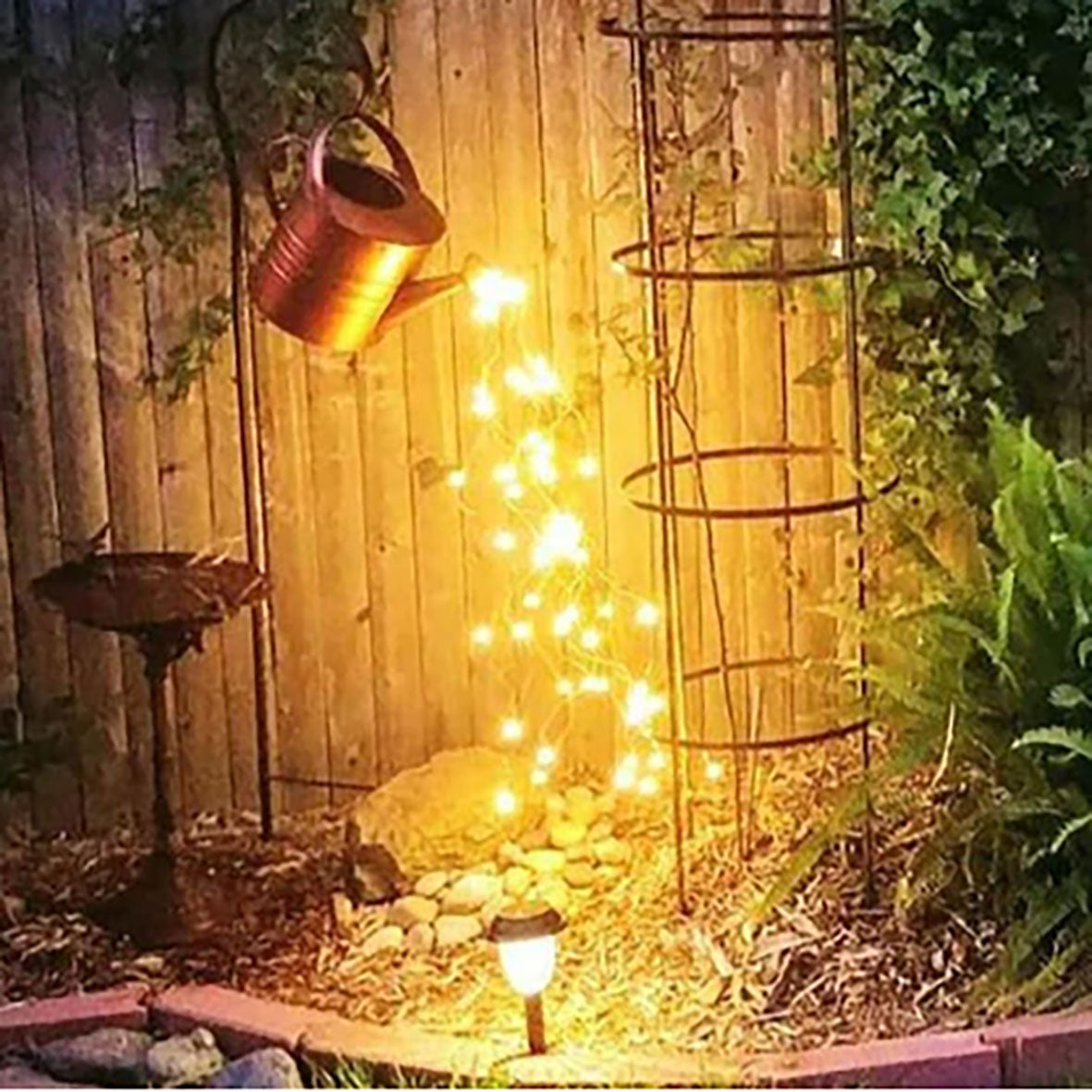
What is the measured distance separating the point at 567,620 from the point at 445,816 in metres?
0.52

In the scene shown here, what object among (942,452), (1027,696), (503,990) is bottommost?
(503,990)

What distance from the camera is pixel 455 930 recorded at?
13.7 feet

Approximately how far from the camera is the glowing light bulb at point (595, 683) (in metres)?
4.71

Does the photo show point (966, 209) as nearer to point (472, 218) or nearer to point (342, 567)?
point (472, 218)

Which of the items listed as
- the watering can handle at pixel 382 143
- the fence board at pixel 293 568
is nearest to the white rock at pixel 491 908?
the fence board at pixel 293 568

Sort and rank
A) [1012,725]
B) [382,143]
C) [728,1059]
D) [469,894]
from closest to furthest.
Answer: [728,1059], [1012,725], [469,894], [382,143]

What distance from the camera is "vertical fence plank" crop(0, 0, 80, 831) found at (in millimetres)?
4574

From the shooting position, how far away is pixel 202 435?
4699mm

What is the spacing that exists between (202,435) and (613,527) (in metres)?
0.87

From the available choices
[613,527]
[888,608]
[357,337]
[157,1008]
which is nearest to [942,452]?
[888,608]

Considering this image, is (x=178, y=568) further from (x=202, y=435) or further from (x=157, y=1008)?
(x=157, y=1008)

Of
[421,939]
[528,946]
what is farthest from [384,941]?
[528,946]

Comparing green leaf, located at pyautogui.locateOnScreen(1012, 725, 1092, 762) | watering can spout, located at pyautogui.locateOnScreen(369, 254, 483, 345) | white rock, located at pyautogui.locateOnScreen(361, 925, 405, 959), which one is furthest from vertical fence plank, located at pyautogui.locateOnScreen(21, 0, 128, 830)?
green leaf, located at pyautogui.locateOnScreen(1012, 725, 1092, 762)

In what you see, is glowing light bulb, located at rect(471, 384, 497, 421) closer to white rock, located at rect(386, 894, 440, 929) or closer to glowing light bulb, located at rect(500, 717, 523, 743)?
glowing light bulb, located at rect(500, 717, 523, 743)
